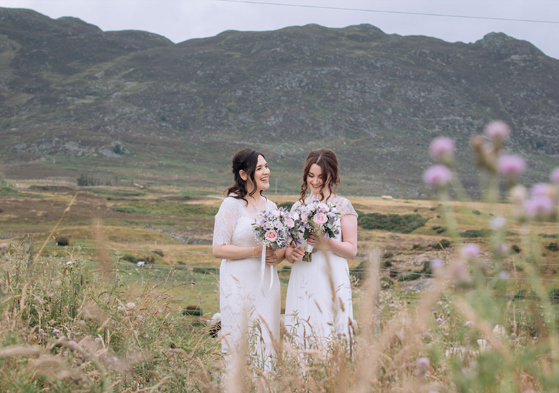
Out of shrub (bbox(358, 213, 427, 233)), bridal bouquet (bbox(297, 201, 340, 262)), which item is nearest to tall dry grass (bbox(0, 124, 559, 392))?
bridal bouquet (bbox(297, 201, 340, 262))

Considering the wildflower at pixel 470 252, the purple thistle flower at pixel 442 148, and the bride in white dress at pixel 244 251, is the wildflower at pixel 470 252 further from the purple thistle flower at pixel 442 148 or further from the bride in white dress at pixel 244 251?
the bride in white dress at pixel 244 251

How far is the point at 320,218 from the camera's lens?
12.8 ft

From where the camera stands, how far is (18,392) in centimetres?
189

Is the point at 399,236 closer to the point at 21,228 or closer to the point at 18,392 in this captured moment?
the point at 21,228

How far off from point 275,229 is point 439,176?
310 centimetres

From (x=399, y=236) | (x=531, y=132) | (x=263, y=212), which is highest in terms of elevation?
(x=531, y=132)

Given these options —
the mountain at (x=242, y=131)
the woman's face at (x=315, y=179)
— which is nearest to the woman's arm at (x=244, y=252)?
the woman's face at (x=315, y=179)

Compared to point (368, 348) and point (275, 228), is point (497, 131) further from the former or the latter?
point (275, 228)

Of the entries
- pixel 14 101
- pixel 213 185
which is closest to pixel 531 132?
pixel 213 185

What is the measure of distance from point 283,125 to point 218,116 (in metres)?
26.3

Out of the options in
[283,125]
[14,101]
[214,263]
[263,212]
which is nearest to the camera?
[263,212]

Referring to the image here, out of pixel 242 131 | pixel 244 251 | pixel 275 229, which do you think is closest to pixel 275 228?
pixel 275 229

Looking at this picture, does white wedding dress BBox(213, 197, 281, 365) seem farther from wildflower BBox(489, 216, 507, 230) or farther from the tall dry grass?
wildflower BBox(489, 216, 507, 230)

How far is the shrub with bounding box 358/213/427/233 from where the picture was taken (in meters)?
59.0
